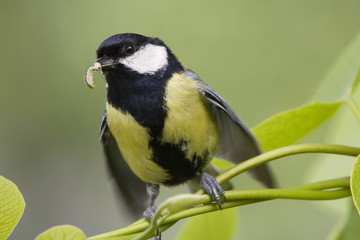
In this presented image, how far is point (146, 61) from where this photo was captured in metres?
2.03

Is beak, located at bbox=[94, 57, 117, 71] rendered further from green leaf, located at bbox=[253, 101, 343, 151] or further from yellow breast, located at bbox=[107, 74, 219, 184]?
green leaf, located at bbox=[253, 101, 343, 151]

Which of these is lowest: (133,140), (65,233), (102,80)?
(102,80)

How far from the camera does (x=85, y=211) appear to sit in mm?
4781

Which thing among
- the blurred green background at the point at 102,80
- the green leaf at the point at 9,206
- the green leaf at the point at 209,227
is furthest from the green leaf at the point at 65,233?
the blurred green background at the point at 102,80

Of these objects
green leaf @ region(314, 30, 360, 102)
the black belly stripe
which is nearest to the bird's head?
the black belly stripe

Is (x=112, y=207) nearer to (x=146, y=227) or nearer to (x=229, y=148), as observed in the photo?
(x=229, y=148)

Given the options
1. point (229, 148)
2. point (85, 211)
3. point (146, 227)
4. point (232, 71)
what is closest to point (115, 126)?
point (229, 148)

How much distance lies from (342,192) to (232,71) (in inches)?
111

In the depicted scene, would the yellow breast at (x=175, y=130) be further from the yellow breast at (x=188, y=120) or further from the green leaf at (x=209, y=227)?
the green leaf at (x=209, y=227)

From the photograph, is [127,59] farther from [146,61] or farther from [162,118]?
[162,118]

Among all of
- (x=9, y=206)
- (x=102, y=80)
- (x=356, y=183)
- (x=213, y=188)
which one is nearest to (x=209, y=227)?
(x=213, y=188)

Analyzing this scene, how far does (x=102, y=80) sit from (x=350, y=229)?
9.79 ft

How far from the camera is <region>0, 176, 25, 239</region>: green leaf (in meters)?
1.08

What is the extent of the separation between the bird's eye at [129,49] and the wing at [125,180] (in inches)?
10.9
